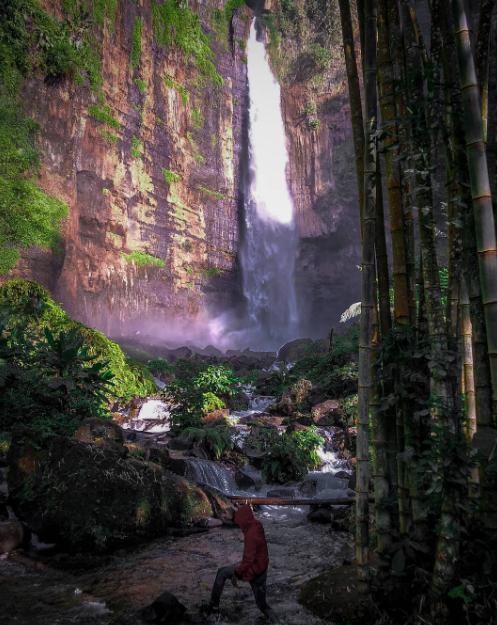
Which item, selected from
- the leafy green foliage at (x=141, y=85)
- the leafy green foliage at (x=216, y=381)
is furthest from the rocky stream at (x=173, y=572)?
the leafy green foliage at (x=141, y=85)

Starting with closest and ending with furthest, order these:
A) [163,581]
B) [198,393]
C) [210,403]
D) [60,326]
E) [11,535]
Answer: [163,581]
[11,535]
[198,393]
[210,403]
[60,326]

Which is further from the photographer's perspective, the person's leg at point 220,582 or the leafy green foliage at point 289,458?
the leafy green foliage at point 289,458

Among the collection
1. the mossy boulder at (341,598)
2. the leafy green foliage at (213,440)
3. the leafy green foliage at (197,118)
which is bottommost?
the mossy boulder at (341,598)

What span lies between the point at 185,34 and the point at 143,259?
665 inches

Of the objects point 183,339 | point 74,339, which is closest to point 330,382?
point 74,339

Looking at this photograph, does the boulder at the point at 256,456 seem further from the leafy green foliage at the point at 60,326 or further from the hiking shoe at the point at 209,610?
the hiking shoe at the point at 209,610

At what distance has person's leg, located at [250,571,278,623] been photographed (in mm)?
3709

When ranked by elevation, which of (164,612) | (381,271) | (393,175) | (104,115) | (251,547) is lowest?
(164,612)

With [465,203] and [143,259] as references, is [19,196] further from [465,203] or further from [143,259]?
[465,203]

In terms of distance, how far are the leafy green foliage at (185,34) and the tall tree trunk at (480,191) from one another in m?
33.2

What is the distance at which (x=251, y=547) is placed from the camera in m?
3.63

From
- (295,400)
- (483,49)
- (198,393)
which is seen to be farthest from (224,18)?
(483,49)

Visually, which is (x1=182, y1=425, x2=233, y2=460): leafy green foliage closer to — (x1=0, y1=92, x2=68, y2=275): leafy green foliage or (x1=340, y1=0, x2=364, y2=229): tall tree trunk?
(x1=340, y1=0, x2=364, y2=229): tall tree trunk

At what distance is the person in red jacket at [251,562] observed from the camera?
3633 millimetres
